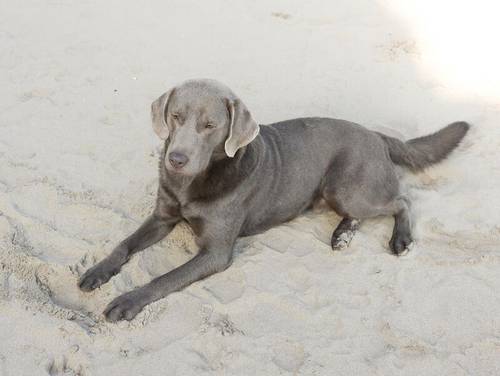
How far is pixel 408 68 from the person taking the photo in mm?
5867

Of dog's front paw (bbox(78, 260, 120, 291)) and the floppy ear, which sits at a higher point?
the floppy ear

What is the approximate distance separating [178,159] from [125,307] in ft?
2.78

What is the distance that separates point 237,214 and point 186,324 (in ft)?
2.62

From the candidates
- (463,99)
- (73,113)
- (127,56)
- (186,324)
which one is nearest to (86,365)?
(186,324)

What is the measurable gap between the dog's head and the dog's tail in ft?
4.70

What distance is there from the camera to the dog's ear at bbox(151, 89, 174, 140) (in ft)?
11.5

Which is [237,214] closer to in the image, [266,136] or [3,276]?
[266,136]

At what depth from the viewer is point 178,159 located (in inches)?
131

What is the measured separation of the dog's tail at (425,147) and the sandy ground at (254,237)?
175 mm

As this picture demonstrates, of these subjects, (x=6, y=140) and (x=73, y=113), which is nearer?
(x=6, y=140)

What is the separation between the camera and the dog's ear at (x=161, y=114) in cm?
351

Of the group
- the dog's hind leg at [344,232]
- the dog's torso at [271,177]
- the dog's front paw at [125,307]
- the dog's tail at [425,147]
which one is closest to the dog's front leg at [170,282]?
the dog's front paw at [125,307]

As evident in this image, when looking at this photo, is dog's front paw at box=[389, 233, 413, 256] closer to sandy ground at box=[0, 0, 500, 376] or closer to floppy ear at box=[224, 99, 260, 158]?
sandy ground at box=[0, 0, 500, 376]

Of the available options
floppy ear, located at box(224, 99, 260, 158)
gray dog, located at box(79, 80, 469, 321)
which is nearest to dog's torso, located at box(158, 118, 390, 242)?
gray dog, located at box(79, 80, 469, 321)
